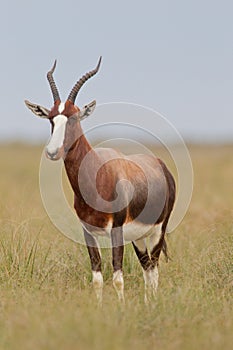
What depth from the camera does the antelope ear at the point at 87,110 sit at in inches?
311

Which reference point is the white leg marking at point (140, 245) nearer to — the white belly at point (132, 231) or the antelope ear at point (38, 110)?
the white belly at point (132, 231)

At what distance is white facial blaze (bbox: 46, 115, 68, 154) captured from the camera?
294 inches

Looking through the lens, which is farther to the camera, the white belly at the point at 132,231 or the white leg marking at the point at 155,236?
the white leg marking at the point at 155,236

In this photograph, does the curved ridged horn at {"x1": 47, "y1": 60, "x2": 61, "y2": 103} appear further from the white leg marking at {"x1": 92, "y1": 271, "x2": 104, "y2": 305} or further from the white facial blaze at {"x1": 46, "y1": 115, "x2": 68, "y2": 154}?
the white leg marking at {"x1": 92, "y1": 271, "x2": 104, "y2": 305}

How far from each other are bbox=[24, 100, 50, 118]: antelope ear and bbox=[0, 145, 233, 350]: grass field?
175cm

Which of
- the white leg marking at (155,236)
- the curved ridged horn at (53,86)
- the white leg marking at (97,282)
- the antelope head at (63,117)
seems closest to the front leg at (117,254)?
the white leg marking at (97,282)

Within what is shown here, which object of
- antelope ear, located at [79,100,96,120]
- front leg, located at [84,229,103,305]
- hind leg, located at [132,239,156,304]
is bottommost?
hind leg, located at [132,239,156,304]

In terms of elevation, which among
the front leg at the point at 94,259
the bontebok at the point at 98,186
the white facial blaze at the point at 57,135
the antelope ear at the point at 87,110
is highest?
the antelope ear at the point at 87,110

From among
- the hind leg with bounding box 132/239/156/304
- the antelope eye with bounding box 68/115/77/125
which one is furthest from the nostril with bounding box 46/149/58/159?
the hind leg with bounding box 132/239/156/304

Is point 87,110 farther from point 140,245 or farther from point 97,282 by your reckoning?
point 140,245

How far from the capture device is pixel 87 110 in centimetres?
795

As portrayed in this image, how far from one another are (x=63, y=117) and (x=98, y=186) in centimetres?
90

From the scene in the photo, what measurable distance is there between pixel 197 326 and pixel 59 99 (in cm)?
291

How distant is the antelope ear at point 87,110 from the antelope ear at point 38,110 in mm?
360
